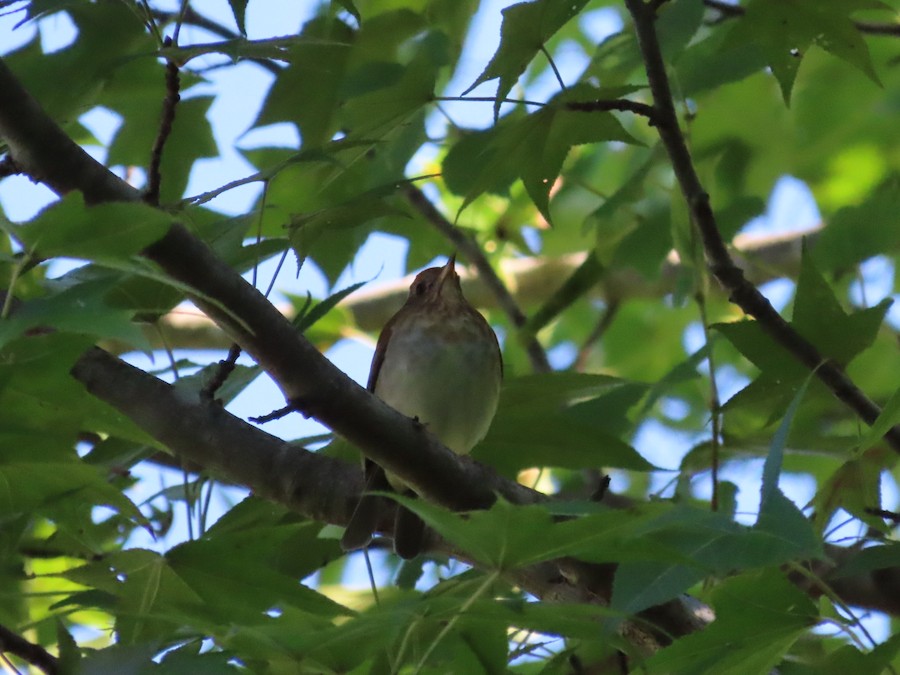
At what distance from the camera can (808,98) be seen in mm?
5441

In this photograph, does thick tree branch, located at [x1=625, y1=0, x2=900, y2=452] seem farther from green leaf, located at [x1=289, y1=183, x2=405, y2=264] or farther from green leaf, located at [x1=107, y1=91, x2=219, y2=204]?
green leaf, located at [x1=107, y1=91, x2=219, y2=204]

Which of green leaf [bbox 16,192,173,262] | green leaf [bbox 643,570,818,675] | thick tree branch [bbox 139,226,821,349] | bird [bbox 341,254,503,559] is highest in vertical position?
thick tree branch [bbox 139,226,821,349]

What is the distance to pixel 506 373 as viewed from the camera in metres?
4.42

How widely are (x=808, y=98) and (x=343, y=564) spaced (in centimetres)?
333

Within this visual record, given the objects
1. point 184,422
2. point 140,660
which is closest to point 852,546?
point 184,422

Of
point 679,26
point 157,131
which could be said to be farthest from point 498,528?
point 157,131

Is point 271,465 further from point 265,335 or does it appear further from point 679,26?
point 679,26

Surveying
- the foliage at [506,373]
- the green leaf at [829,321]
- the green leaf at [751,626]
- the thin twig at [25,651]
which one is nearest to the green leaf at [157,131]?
the foliage at [506,373]

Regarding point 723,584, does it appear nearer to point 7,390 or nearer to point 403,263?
point 7,390

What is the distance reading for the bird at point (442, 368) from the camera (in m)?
4.41

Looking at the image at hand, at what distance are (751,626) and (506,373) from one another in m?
2.37

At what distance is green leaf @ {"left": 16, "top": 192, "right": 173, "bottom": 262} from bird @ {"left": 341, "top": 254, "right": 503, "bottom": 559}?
223 cm

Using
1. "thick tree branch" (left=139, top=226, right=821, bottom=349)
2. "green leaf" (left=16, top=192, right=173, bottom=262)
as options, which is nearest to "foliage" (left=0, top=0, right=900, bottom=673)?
"green leaf" (left=16, top=192, right=173, bottom=262)

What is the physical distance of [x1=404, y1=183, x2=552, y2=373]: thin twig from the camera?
16.2 feet
